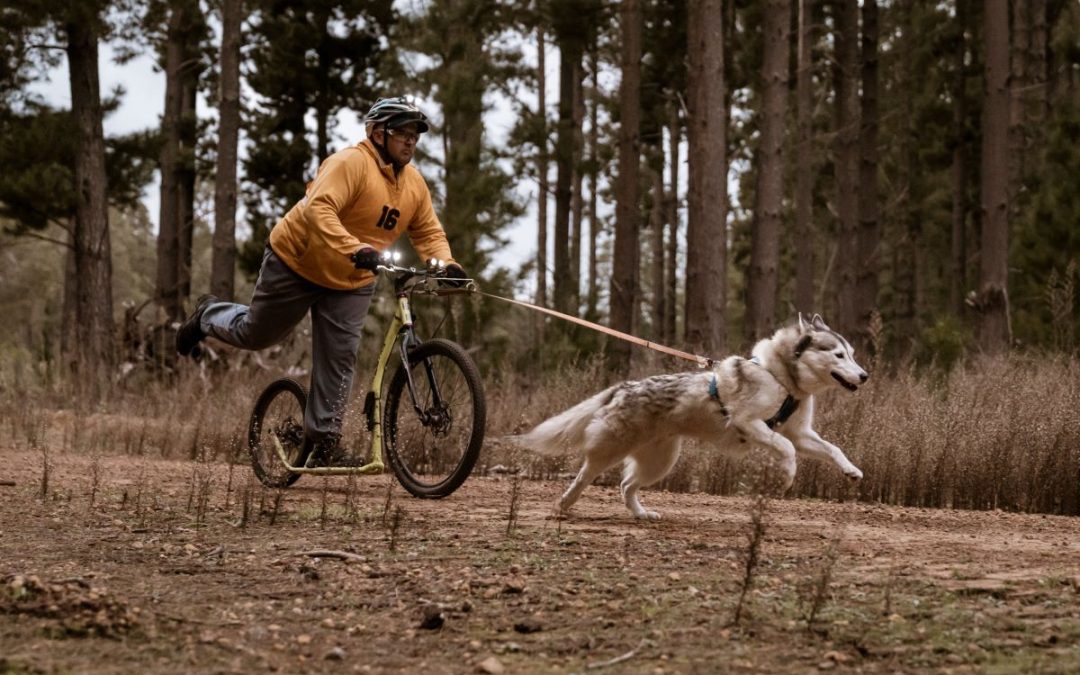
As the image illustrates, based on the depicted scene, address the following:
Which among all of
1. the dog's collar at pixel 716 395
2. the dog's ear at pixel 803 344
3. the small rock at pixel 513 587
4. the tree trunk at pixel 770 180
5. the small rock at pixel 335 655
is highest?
the tree trunk at pixel 770 180

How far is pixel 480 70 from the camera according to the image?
18.7 meters

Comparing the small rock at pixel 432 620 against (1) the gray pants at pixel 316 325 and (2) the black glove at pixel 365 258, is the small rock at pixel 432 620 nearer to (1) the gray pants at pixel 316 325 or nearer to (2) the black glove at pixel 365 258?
(2) the black glove at pixel 365 258

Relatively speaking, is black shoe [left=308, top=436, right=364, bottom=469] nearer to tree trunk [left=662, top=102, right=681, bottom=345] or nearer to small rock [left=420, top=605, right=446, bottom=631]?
small rock [left=420, top=605, right=446, bottom=631]

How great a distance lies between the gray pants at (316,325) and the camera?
7430 millimetres

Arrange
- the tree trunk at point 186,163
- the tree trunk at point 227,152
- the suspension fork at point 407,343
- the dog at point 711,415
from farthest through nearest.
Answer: the tree trunk at point 186,163
the tree trunk at point 227,152
the suspension fork at point 407,343
the dog at point 711,415

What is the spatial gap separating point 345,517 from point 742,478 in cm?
371

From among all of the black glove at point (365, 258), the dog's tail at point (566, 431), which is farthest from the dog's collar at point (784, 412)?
the black glove at point (365, 258)

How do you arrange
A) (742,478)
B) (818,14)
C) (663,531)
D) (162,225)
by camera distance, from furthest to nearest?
(818,14) < (162,225) < (742,478) < (663,531)

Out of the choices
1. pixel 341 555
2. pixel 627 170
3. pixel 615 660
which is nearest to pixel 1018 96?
pixel 627 170

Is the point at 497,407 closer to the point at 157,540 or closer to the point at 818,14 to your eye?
the point at 157,540

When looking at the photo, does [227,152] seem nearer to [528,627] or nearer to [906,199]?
[528,627]

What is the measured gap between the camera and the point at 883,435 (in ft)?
27.4

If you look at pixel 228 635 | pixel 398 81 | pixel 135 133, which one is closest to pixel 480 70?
pixel 398 81

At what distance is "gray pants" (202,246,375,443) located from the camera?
7430mm
